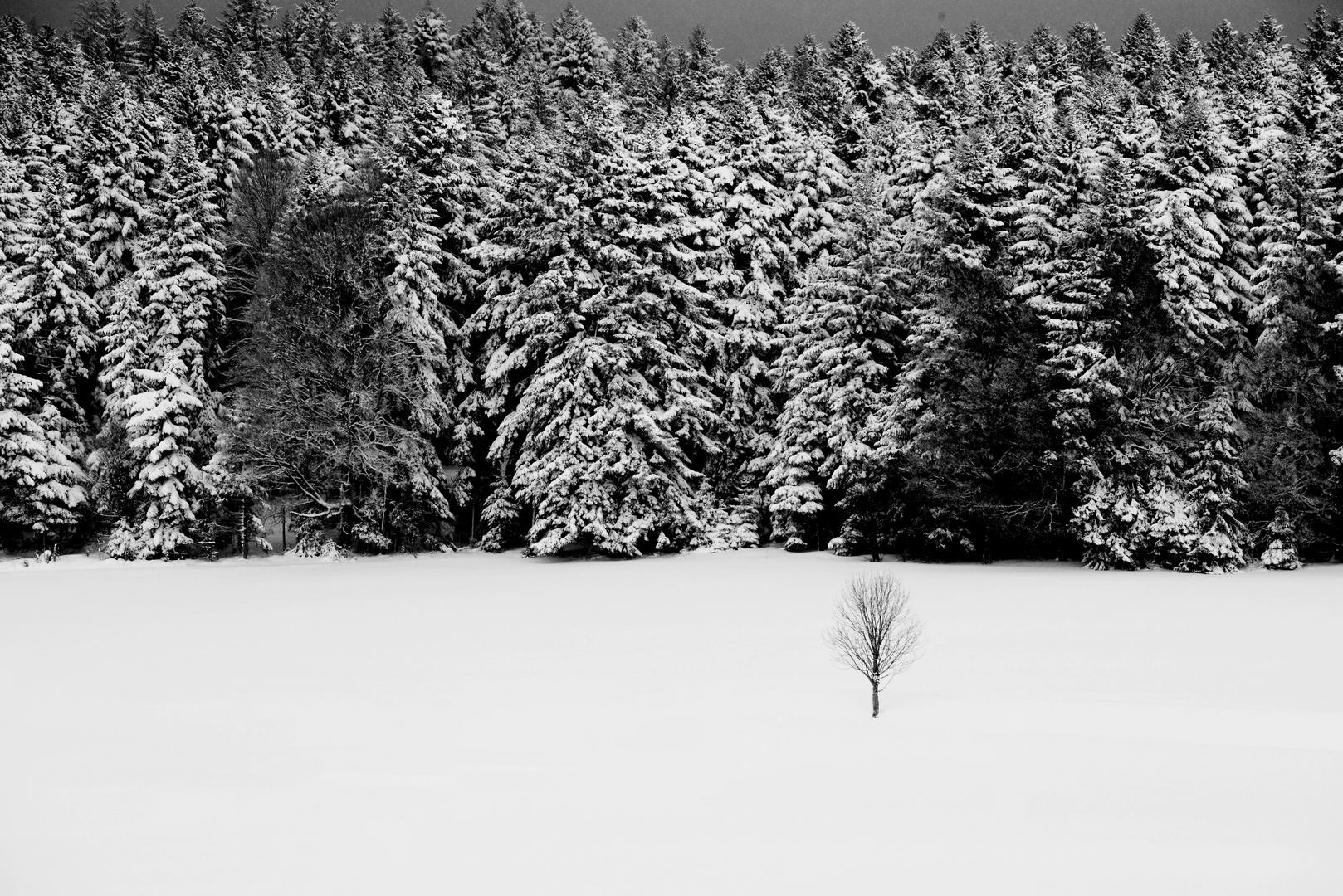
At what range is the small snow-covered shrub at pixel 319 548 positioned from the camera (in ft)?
95.3

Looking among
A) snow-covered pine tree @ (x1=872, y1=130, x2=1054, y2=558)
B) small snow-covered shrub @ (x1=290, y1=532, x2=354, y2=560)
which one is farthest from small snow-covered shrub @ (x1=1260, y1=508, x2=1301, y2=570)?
small snow-covered shrub @ (x1=290, y1=532, x2=354, y2=560)

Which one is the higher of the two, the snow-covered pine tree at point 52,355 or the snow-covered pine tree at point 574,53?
the snow-covered pine tree at point 574,53

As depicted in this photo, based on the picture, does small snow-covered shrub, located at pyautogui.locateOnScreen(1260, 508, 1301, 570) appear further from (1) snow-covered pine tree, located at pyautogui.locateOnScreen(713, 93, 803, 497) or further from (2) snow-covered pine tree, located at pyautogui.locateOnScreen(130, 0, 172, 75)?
(2) snow-covered pine tree, located at pyautogui.locateOnScreen(130, 0, 172, 75)

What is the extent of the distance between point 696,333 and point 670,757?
21709 mm

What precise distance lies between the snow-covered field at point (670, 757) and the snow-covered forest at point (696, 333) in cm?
932

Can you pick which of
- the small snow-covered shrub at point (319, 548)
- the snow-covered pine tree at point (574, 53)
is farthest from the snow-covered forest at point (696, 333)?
the snow-covered pine tree at point (574, 53)

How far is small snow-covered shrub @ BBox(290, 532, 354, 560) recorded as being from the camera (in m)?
29.0

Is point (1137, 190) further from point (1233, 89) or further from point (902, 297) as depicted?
point (1233, 89)

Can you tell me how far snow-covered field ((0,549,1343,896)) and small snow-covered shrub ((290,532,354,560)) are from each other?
12450mm

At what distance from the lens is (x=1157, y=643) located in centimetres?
1377

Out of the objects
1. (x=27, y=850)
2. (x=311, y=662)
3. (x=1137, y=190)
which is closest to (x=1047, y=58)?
(x=1137, y=190)

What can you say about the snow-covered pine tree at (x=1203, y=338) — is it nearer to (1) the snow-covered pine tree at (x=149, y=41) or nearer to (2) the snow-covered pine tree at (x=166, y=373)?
(2) the snow-covered pine tree at (x=166, y=373)

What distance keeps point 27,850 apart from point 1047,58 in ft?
210

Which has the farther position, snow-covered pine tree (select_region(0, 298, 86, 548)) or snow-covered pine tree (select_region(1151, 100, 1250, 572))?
snow-covered pine tree (select_region(0, 298, 86, 548))
